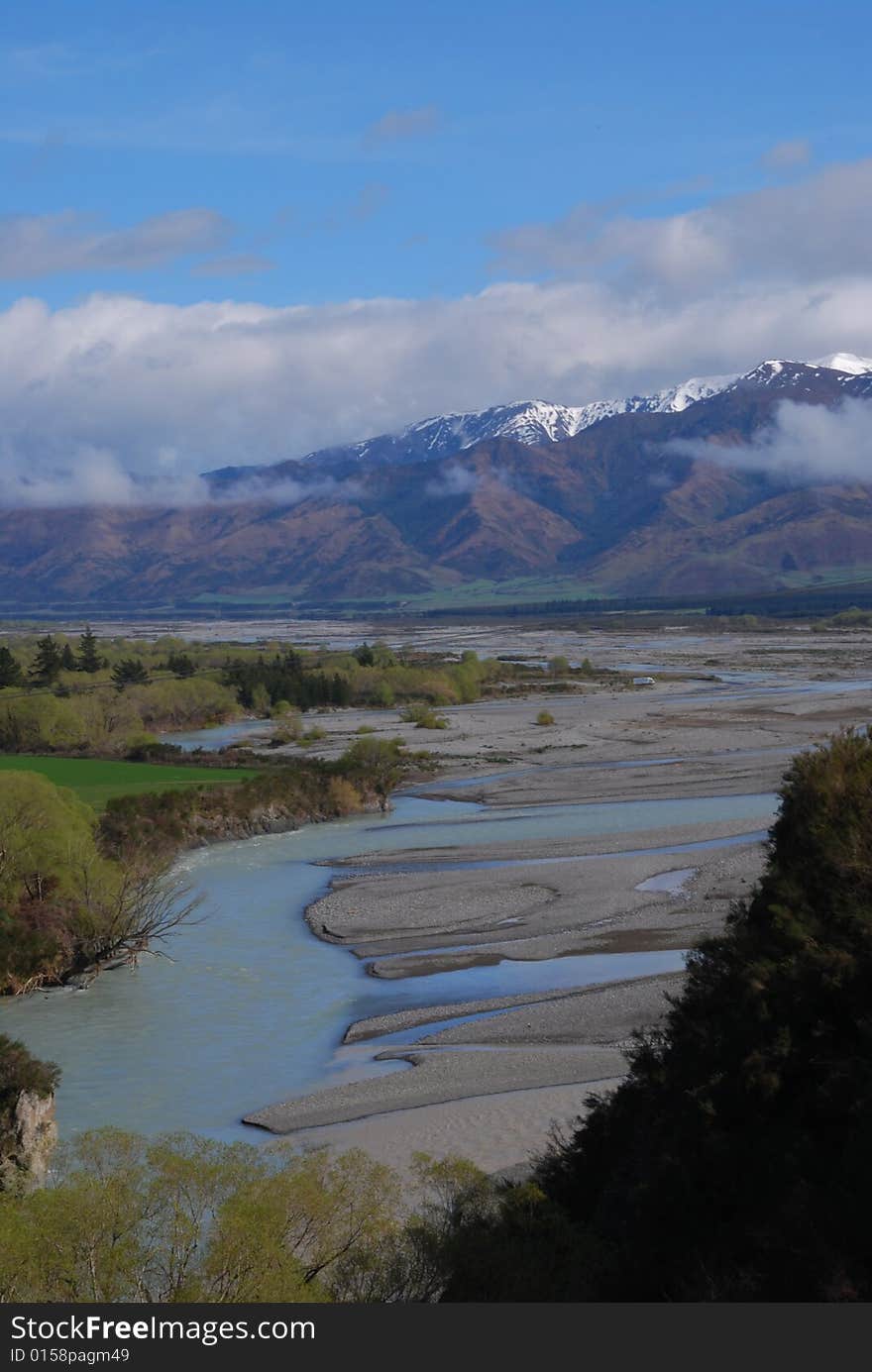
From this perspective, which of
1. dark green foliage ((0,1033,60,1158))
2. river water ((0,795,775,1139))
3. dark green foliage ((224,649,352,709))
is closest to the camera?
dark green foliage ((0,1033,60,1158))

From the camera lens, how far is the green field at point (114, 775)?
2393 inches

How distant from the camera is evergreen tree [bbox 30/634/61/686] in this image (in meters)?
107

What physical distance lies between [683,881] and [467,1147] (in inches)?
867

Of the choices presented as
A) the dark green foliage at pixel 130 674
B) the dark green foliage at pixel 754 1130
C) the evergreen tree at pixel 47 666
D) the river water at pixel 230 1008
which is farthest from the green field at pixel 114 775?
the dark green foliage at pixel 754 1130

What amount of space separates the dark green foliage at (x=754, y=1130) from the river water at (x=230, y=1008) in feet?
30.0

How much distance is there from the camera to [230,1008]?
31.6 m

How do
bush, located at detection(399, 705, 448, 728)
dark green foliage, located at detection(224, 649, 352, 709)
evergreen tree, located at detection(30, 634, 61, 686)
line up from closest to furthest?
bush, located at detection(399, 705, 448, 728) < evergreen tree, located at detection(30, 634, 61, 686) < dark green foliage, located at detection(224, 649, 352, 709)

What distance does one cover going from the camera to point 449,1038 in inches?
1161

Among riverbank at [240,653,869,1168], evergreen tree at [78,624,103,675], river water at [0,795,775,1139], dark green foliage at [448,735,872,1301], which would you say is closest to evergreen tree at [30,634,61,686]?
evergreen tree at [78,624,103,675]

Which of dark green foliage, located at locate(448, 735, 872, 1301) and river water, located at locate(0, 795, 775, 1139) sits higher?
dark green foliage, located at locate(448, 735, 872, 1301)

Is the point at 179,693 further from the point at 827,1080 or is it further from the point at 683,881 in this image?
the point at 827,1080

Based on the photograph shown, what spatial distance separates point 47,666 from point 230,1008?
82.5 metres

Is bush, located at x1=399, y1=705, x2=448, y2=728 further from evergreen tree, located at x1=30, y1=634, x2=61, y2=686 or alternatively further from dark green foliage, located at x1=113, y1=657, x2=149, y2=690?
evergreen tree, located at x1=30, y1=634, x2=61, y2=686

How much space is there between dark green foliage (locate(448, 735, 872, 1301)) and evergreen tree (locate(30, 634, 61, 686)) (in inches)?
3667
